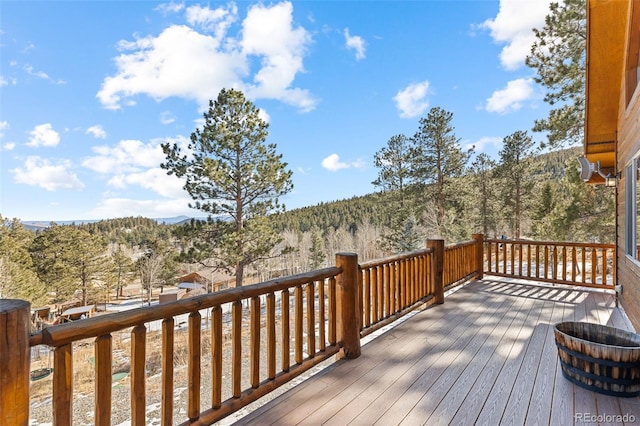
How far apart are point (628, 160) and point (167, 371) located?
16.4 ft

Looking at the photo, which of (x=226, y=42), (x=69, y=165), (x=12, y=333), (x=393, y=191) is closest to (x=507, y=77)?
(x=393, y=191)

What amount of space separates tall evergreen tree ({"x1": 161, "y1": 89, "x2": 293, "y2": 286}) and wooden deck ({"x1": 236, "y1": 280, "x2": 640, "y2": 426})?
380 inches

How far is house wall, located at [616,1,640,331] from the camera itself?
3299 millimetres

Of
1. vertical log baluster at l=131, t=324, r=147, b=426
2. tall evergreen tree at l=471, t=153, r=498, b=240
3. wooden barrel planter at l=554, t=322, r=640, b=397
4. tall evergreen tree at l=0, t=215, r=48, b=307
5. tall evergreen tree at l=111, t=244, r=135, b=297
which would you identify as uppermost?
tall evergreen tree at l=471, t=153, r=498, b=240

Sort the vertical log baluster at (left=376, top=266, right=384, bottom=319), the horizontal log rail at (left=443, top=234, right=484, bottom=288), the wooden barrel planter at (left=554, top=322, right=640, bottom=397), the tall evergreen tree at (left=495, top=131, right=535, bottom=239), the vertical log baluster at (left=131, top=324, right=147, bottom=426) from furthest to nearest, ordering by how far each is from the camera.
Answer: the tall evergreen tree at (left=495, top=131, right=535, bottom=239) → the horizontal log rail at (left=443, top=234, right=484, bottom=288) → the vertical log baluster at (left=376, top=266, right=384, bottom=319) → the wooden barrel planter at (left=554, top=322, right=640, bottom=397) → the vertical log baluster at (left=131, top=324, right=147, bottom=426)

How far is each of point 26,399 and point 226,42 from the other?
16581 millimetres

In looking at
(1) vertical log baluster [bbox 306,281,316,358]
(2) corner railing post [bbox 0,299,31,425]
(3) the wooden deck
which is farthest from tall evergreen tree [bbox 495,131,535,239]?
(2) corner railing post [bbox 0,299,31,425]

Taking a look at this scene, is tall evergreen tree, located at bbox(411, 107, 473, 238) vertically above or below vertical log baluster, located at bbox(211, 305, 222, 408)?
above

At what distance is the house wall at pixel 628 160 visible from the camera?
3.30 metres

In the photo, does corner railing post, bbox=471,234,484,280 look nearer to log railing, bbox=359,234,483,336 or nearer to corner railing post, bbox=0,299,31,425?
log railing, bbox=359,234,483,336

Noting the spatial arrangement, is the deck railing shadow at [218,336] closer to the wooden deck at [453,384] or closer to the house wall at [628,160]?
the wooden deck at [453,384]

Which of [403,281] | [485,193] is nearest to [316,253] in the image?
[485,193]

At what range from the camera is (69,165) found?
38438 mm

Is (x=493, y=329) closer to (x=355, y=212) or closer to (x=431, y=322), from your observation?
(x=431, y=322)
